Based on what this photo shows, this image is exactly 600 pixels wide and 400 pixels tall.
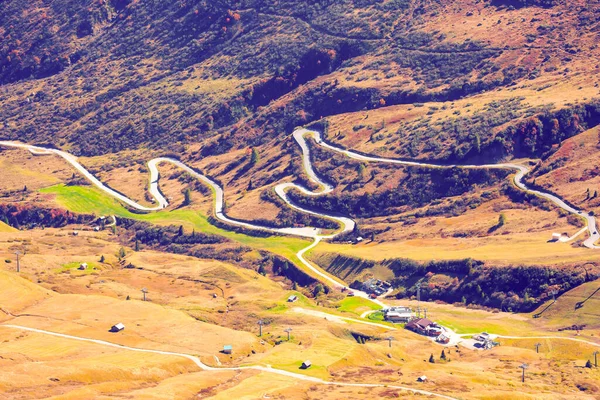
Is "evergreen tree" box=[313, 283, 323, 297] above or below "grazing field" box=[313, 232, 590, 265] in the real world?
below

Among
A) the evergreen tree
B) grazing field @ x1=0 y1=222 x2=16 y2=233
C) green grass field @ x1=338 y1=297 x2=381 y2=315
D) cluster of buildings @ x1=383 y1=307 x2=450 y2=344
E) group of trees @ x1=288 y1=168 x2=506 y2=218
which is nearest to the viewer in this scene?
cluster of buildings @ x1=383 y1=307 x2=450 y2=344

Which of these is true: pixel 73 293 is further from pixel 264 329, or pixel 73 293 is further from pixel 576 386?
pixel 576 386

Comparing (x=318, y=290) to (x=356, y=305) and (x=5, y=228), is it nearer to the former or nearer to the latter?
(x=356, y=305)

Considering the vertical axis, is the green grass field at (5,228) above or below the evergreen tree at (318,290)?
above

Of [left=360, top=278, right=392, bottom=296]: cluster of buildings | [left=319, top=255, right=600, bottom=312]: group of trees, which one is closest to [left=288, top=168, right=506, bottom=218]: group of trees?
[left=319, top=255, right=600, bottom=312]: group of trees

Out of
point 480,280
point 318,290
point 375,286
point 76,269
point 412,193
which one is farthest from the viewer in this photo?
point 412,193

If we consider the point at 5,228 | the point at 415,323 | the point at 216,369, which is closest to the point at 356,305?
the point at 415,323

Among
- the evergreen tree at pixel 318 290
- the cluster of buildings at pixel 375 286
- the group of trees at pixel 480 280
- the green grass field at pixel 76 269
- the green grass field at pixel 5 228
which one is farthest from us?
the green grass field at pixel 5 228

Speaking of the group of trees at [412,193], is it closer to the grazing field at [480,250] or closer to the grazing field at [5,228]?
the grazing field at [480,250]

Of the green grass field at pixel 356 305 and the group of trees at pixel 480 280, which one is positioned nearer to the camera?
the group of trees at pixel 480 280

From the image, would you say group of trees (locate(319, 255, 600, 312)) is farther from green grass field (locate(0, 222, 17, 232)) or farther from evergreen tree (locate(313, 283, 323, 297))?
green grass field (locate(0, 222, 17, 232))

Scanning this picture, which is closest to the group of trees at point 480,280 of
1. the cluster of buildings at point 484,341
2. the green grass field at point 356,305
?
the green grass field at point 356,305
